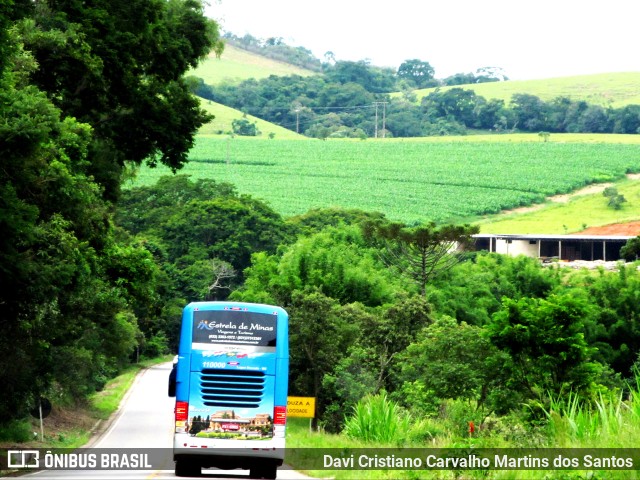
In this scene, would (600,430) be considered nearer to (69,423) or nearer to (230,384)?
(230,384)

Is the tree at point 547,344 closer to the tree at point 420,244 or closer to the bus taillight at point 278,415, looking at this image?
the bus taillight at point 278,415

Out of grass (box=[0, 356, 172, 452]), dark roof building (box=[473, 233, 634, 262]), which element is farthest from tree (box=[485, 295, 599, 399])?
dark roof building (box=[473, 233, 634, 262])

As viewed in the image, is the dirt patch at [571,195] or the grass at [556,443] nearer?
the grass at [556,443]

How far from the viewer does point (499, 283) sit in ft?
272

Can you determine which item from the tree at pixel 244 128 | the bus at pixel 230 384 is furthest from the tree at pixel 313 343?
the tree at pixel 244 128

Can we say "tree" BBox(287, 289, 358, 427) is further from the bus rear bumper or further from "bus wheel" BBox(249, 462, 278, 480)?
the bus rear bumper

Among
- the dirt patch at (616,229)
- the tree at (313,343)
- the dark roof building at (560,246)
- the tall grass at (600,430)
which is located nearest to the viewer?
the tall grass at (600,430)

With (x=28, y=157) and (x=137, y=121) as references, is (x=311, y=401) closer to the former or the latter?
(x=137, y=121)

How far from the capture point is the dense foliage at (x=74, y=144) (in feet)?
76.7

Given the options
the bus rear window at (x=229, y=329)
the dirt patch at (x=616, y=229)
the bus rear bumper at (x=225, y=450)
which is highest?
the bus rear window at (x=229, y=329)

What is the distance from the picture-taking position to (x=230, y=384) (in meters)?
22.2

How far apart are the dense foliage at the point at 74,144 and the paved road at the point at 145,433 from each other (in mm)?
3683

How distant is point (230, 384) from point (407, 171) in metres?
140

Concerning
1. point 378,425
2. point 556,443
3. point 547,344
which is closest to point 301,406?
point 378,425
